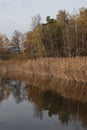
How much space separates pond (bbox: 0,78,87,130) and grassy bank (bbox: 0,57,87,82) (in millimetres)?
5658

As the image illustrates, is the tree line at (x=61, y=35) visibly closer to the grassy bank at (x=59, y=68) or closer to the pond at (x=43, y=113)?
the grassy bank at (x=59, y=68)

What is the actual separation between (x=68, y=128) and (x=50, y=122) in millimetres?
1440

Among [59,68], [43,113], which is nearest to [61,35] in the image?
[59,68]

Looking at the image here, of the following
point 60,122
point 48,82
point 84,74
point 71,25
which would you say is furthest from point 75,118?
point 71,25

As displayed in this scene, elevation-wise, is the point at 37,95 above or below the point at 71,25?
below

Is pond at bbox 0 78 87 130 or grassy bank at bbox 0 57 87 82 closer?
pond at bbox 0 78 87 130

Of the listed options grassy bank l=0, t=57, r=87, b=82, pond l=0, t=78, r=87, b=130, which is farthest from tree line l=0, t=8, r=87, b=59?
pond l=0, t=78, r=87, b=130

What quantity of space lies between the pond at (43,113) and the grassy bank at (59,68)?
5658 millimetres

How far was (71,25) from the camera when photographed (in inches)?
2227

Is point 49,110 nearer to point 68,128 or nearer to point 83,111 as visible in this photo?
point 83,111

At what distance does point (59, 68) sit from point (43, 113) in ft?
51.7

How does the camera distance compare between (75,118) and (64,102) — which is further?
(64,102)

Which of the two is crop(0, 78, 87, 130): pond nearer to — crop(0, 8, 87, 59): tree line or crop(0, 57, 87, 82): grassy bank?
crop(0, 57, 87, 82): grassy bank

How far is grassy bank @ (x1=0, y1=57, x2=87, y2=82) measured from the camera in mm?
28375
